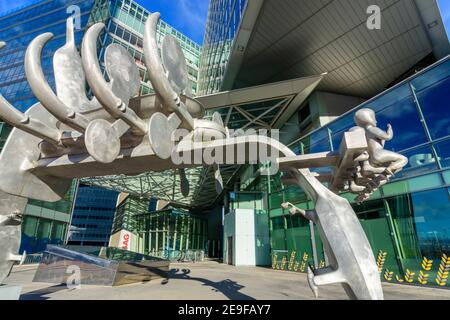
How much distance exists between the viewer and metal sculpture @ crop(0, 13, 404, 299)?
3234mm

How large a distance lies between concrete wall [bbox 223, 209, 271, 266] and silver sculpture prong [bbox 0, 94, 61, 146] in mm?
18507

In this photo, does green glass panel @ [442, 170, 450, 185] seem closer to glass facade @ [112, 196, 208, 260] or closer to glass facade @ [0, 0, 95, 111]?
glass facade @ [112, 196, 208, 260]

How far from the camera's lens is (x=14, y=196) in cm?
422

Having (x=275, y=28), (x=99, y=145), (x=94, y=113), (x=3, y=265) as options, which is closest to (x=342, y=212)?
(x=99, y=145)

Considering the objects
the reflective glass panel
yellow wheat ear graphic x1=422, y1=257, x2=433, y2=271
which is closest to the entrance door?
yellow wheat ear graphic x1=422, y1=257, x2=433, y2=271

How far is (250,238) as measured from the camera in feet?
68.6

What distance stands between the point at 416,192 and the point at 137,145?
11.3 meters

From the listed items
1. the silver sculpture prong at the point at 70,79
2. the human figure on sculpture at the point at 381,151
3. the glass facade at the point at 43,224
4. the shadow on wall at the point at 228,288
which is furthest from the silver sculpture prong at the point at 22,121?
the glass facade at the point at 43,224

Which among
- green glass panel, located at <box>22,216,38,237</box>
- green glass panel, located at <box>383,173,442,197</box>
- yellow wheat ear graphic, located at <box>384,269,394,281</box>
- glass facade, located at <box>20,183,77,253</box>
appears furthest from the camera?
glass facade, located at <box>20,183,77,253</box>

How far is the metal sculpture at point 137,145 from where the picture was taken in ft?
10.6

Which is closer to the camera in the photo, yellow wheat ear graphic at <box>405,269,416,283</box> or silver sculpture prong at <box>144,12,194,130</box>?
silver sculpture prong at <box>144,12,194,130</box>

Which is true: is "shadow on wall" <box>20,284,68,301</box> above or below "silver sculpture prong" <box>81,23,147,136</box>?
below

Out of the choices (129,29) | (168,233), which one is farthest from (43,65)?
(168,233)

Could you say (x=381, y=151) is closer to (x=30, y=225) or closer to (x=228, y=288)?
(x=228, y=288)
